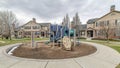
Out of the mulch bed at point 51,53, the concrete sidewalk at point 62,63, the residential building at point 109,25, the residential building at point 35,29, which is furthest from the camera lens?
the residential building at point 35,29

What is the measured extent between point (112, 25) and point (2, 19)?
43888 millimetres

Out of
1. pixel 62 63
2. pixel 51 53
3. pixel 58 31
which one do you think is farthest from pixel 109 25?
pixel 62 63

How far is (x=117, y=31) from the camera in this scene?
100ft

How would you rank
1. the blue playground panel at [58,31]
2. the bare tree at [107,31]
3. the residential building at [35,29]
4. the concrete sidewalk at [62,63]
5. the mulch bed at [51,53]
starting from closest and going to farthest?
the concrete sidewalk at [62,63] < the mulch bed at [51,53] < the blue playground panel at [58,31] < the bare tree at [107,31] < the residential building at [35,29]

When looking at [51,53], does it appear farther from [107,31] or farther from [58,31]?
[107,31]

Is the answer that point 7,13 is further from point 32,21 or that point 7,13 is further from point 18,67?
point 18,67

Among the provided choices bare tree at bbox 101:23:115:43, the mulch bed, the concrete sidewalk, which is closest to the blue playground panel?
the mulch bed

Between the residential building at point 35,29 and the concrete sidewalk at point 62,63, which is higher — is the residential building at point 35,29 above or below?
above

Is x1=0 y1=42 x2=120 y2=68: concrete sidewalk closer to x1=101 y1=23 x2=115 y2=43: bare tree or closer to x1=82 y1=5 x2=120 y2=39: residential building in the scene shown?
x1=101 y1=23 x2=115 y2=43: bare tree

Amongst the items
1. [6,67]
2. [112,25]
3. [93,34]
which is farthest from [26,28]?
[6,67]

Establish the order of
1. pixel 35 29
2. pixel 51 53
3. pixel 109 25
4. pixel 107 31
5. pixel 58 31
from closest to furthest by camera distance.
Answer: pixel 51 53 < pixel 58 31 < pixel 107 31 < pixel 109 25 < pixel 35 29

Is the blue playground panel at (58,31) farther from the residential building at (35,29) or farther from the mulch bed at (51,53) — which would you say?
the residential building at (35,29)

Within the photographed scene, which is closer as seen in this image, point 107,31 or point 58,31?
point 58,31

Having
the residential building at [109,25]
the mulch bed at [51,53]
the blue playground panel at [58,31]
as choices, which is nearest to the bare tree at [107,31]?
the residential building at [109,25]
